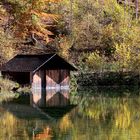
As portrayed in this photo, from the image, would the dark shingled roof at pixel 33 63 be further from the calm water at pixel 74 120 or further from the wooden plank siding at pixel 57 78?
the calm water at pixel 74 120

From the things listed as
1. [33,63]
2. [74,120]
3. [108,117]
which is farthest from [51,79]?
[74,120]

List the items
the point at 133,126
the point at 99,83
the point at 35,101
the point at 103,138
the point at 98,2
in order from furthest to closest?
1. the point at 98,2
2. the point at 99,83
3. the point at 35,101
4. the point at 133,126
5. the point at 103,138

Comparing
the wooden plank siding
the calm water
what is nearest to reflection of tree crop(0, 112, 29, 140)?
the calm water

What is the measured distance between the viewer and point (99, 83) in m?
50.5

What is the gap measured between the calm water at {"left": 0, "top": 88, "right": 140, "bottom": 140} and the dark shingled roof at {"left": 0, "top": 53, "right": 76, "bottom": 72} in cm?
918

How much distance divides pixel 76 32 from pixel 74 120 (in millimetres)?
37446

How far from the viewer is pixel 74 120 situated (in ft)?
81.9

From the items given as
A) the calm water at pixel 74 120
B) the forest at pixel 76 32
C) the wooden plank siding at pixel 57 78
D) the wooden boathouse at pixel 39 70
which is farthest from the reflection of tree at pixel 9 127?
the forest at pixel 76 32

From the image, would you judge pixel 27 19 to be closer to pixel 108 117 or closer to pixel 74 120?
pixel 108 117

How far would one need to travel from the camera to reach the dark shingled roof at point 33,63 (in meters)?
45.0

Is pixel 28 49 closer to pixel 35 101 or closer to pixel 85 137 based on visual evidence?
pixel 35 101

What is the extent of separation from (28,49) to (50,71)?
1583 cm

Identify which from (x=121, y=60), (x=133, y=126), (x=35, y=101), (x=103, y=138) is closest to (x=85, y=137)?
(x=103, y=138)

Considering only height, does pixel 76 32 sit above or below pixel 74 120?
above
